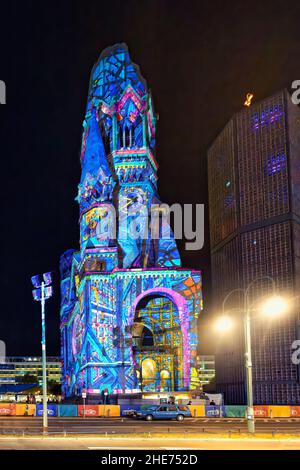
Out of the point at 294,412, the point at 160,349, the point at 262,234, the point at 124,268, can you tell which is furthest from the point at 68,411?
the point at 262,234

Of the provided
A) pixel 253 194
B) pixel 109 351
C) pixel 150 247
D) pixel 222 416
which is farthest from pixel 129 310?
pixel 222 416

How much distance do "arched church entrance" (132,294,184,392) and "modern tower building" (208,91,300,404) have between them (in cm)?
1557

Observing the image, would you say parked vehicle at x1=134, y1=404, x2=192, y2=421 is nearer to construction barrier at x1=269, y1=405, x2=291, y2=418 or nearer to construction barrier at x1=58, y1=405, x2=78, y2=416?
construction barrier at x1=58, y1=405, x2=78, y2=416

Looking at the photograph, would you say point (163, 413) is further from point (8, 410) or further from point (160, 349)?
point (160, 349)

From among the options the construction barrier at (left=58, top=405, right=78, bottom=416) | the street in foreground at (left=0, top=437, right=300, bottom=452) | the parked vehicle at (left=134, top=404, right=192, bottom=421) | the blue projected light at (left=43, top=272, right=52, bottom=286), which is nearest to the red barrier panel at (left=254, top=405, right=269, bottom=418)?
the parked vehicle at (left=134, top=404, right=192, bottom=421)

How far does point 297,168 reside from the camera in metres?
125

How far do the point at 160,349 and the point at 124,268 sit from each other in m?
15.2

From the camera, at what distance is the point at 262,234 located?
123375mm

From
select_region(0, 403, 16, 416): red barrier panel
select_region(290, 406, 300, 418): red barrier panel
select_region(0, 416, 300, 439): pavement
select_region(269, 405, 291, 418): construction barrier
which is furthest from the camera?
select_region(0, 403, 16, 416): red barrier panel

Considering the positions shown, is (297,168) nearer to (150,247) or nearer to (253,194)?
(253,194)

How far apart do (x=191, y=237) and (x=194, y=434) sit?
9138 cm

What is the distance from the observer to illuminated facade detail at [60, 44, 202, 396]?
106 m

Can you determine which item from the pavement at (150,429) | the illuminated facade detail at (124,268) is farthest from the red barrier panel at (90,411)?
the illuminated facade detail at (124,268)

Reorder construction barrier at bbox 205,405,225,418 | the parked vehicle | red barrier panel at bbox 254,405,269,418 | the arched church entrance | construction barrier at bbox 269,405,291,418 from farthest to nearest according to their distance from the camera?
the arched church entrance → construction barrier at bbox 269,405,291,418 → red barrier panel at bbox 254,405,269,418 → construction barrier at bbox 205,405,225,418 → the parked vehicle
